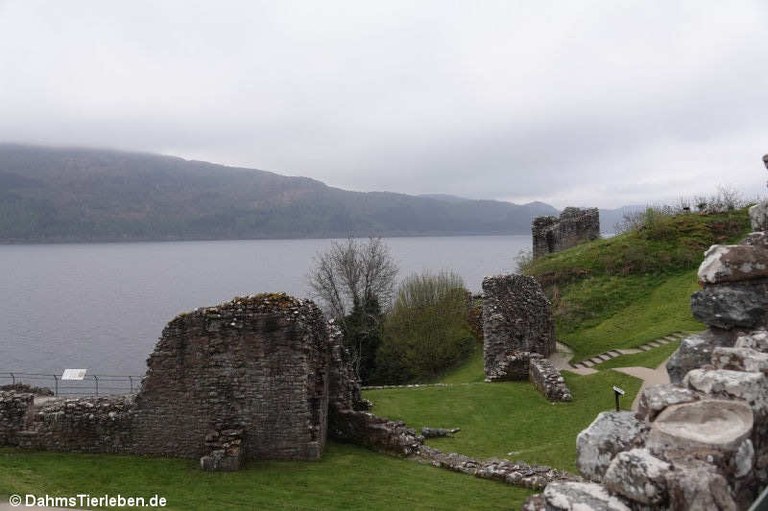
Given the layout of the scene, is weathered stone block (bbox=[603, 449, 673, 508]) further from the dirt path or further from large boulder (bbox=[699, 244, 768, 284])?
the dirt path

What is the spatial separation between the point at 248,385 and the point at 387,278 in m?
36.2

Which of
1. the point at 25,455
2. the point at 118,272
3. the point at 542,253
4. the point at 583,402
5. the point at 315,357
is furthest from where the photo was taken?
the point at 118,272

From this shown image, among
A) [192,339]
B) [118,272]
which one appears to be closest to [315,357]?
[192,339]

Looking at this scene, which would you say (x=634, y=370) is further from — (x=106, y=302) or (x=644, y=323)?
(x=106, y=302)

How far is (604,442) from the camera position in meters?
4.87

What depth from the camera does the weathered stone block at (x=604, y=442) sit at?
4.79 metres

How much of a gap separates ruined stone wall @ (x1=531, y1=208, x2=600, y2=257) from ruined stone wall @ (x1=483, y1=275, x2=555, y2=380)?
21261mm

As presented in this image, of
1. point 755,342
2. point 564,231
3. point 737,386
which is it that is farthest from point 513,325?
point 564,231

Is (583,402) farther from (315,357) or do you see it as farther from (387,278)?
(387,278)

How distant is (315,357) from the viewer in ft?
55.3

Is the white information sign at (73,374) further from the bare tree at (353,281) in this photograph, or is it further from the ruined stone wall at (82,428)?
the bare tree at (353,281)

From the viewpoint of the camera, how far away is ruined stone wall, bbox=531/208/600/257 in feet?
165

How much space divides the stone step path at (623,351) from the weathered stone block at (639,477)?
901 inches

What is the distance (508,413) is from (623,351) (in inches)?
358
